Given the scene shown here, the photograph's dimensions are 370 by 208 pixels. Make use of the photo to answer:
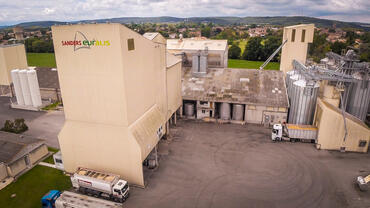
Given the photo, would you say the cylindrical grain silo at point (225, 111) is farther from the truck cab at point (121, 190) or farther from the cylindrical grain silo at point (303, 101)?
the truck cab at point (121, 190)

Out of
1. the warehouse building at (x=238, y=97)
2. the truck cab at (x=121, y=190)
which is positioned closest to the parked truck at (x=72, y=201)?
the truck cab at (x=121, y=190)

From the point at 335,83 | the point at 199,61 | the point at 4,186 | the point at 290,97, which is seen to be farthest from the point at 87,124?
the point at 335,83

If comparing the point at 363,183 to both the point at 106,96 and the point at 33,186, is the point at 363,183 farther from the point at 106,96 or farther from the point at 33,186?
the point at 33,186

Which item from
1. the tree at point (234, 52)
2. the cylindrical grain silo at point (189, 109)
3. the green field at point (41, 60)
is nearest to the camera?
the cylindrical grain silo at point (189, 109)

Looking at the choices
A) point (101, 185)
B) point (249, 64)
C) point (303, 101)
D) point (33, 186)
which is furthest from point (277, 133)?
point (249, 64)

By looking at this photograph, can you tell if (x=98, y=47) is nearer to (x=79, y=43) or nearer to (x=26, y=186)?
(x=79, y=43)

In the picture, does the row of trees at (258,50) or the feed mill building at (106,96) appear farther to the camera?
the row of trees at (258,50)
